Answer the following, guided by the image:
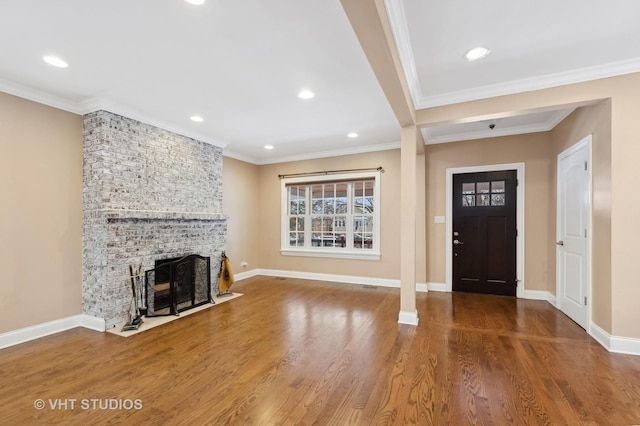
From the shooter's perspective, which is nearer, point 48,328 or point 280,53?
point 280,53

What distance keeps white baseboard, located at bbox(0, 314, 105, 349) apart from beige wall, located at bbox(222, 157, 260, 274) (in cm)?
257

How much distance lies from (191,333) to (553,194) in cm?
538

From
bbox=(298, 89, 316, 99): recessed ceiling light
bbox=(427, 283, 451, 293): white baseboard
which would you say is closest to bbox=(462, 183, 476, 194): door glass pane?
bbox=(427, 283, 451, 293): white baseboard

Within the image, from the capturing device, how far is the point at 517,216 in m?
4.66

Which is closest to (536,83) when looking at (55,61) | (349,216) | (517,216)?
(517,216)

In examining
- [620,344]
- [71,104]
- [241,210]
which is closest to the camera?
[620,344]

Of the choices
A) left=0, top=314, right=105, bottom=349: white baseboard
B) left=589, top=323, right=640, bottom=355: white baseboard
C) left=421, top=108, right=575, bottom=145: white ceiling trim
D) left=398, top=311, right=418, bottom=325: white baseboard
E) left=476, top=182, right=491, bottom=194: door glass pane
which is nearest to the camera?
left=589, top=323, right=640, bottom=355: white baseboard

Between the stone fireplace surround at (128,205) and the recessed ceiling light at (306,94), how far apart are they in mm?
2304

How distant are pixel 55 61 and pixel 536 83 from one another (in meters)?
4.74

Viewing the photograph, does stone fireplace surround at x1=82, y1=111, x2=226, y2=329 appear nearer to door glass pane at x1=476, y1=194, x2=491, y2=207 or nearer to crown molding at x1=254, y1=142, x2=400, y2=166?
crown molding at x1=254, y1=142, x2=400, y2=166

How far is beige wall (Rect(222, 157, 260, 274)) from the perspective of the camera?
19.2ft

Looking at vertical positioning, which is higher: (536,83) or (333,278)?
(536,83)

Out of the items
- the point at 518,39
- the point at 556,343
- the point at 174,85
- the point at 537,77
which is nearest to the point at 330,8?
the point at 518,39

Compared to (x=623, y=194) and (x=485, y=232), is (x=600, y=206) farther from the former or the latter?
(x=485, y=232)
